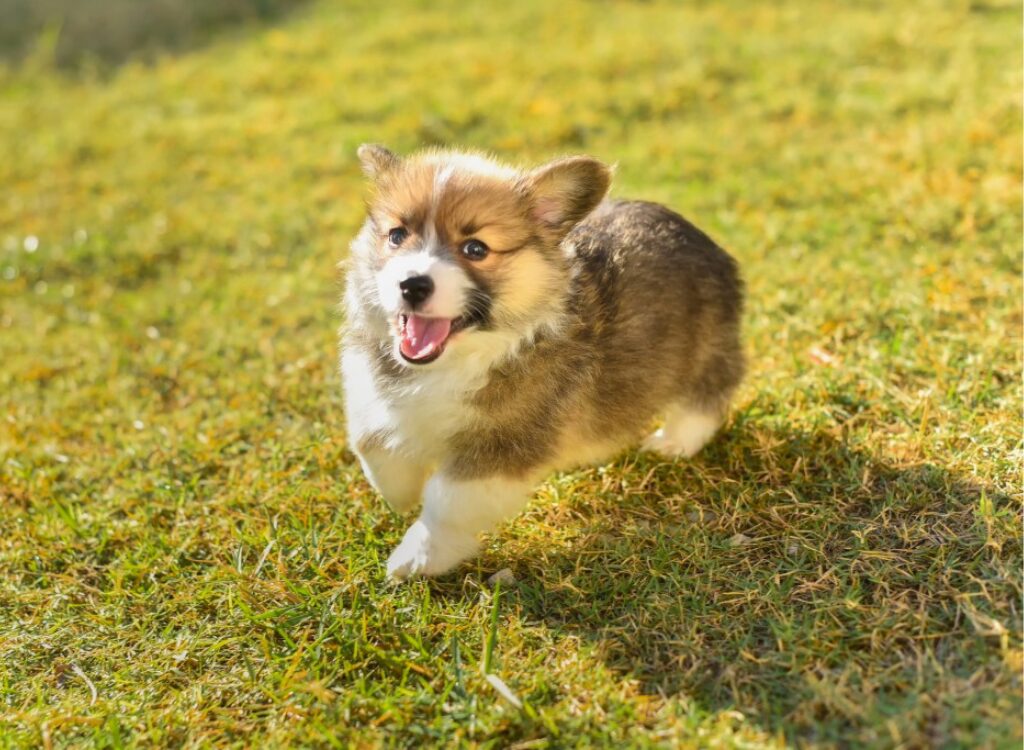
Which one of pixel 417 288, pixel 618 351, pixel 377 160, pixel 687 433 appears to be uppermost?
pixel 377 160

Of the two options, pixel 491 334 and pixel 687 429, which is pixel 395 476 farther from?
pixel 687 429

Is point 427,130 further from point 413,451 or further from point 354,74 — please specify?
point 413,451

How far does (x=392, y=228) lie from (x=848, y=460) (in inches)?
73.1

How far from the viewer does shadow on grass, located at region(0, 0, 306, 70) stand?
10.3m

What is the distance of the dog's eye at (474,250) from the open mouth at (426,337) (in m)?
0.20

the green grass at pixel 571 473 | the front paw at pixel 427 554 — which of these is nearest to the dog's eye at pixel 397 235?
the front paw at pixel 427 554

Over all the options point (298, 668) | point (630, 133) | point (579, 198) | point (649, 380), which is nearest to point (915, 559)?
point (649, 380)

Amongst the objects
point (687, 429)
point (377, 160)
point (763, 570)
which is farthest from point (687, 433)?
point (377, 160)

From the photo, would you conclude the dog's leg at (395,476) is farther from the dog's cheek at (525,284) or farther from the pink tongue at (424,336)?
the dog's cheek at (525,284)

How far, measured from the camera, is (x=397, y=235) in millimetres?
3248

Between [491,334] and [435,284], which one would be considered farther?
[491,334]

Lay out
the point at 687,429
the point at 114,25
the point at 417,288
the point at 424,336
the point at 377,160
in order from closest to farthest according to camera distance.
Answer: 1. the point at 417,288
2. the point at 424,336
3. the point at 377,160
4. the point at 687,429
5. the point at 114,25

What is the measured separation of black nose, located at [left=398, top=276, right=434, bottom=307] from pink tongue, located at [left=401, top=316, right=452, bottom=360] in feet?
0.47

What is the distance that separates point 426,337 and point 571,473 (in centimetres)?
106
